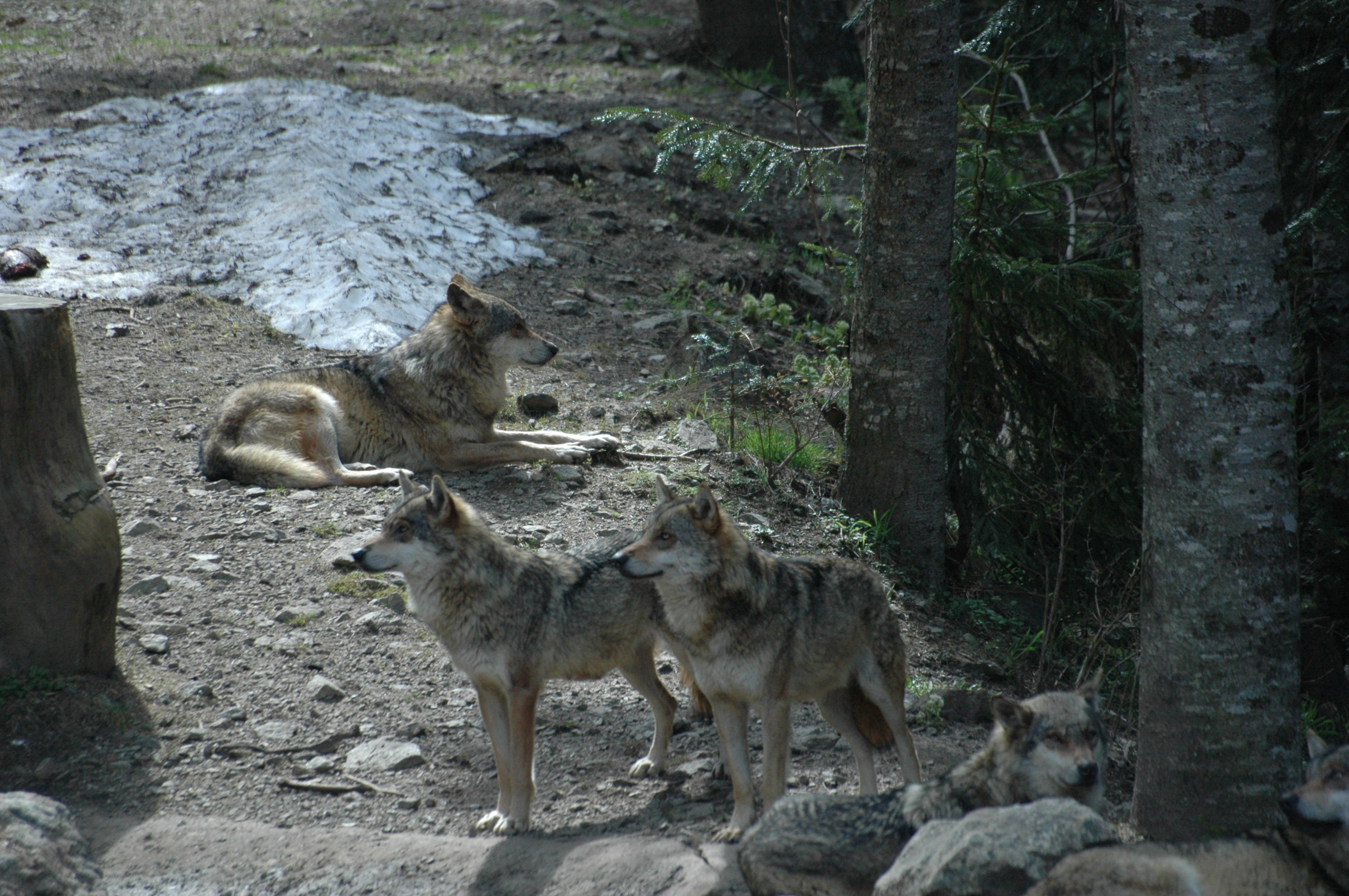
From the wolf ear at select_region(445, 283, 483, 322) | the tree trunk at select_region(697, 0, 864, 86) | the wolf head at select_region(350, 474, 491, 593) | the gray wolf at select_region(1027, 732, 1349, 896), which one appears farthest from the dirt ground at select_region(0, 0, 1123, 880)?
the tree trunk at select_region(697, 0, 864, 86)

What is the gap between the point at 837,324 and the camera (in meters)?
11.2

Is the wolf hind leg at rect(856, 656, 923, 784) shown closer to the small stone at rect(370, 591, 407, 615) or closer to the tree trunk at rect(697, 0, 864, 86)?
the small stone at rect(370, 591, 407, 615)

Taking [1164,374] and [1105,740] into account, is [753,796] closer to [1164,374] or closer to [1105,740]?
[1105,740]

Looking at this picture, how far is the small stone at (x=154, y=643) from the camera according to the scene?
5977 mm

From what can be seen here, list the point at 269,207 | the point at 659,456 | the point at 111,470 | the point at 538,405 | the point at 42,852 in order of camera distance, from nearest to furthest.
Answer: the point at 42,852 < the point at 111,470 < the point at 659,456 < the point at 538,405 < the point at 269,207

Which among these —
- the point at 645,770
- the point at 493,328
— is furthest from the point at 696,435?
the point at 645,770

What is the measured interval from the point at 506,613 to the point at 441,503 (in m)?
0.63

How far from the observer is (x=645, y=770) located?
5.45 metres

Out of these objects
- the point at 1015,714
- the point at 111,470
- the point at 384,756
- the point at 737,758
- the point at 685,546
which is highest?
the point at 685,546

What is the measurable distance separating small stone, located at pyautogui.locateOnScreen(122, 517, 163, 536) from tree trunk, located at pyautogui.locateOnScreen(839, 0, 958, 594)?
515 centimetres

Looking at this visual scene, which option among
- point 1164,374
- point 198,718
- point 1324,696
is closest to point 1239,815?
point 1164,374

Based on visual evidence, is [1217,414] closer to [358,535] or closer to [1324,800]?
[1324,800]

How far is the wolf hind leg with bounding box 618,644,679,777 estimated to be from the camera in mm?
5430

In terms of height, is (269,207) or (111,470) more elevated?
(269,207)
